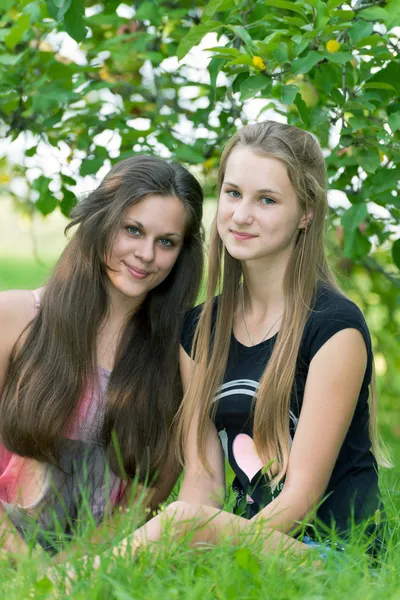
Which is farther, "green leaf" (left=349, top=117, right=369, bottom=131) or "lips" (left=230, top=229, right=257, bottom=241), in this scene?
"green leaf" (left=349, top=117, right=369, bottom=131)

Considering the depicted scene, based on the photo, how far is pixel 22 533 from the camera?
8.80 feet

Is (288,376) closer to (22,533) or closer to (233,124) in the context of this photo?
(22,533)

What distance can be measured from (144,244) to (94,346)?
0.36 metres

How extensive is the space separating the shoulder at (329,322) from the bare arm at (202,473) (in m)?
0.40

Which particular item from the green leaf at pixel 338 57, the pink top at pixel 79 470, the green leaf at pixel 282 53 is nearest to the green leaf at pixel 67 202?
the pink top at pixel 79 470

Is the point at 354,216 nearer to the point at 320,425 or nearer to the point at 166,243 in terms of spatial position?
the point at 166,243

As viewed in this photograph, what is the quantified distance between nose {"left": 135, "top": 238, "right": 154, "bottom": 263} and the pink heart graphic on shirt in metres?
0.55

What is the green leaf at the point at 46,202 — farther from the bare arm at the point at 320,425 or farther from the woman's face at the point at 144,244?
the bare arm at the point at 320,425

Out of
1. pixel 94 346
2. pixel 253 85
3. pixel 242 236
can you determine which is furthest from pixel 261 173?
pixel 94 346

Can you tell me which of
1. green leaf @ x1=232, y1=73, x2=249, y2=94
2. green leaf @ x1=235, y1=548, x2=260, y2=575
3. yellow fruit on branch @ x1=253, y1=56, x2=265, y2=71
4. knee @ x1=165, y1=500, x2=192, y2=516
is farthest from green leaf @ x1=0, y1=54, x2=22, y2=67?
green leaf @ x1=235, y1=548, x2=260, y2=575

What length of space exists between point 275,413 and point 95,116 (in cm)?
149

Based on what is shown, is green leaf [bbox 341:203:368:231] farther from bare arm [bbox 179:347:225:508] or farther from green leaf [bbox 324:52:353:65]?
bare arm [bbox 179:347:225:508]

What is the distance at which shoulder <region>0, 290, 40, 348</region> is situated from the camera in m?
2.70

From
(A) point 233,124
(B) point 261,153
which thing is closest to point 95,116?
(A) point 233,124
